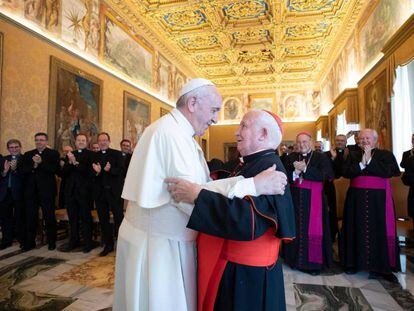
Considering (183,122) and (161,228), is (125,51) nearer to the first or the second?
(183,122)

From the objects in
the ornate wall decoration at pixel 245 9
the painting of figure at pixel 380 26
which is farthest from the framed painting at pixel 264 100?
the painting of figure at pixel 380 26

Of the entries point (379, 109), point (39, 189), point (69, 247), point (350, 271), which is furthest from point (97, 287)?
Result: point (379, 109)

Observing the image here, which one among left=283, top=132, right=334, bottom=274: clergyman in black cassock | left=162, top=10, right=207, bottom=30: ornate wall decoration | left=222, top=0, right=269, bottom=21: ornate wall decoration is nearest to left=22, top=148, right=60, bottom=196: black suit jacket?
left=283, top=132, right=334, bottom=274: clergyman in black cassock

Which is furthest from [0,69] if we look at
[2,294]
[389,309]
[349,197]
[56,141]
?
[389,309]

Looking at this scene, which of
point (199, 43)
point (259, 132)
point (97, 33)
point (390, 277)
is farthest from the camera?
point (199, 43)

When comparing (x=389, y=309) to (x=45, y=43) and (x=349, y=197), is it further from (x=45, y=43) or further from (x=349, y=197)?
(x=45, y=43)

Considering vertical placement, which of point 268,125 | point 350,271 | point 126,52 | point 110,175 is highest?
point 126,52

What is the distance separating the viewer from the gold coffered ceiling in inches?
360

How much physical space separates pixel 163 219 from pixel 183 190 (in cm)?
28

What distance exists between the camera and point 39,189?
5070 mm

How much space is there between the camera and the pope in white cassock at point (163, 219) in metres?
1.45

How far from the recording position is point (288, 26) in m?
10.5

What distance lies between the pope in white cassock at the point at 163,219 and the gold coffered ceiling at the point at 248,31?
28.6ft

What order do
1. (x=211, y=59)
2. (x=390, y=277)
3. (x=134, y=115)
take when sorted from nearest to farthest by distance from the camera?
1. (x=390, y=277)
2. (x=134, y=115)
3. (x=211, y=59)
